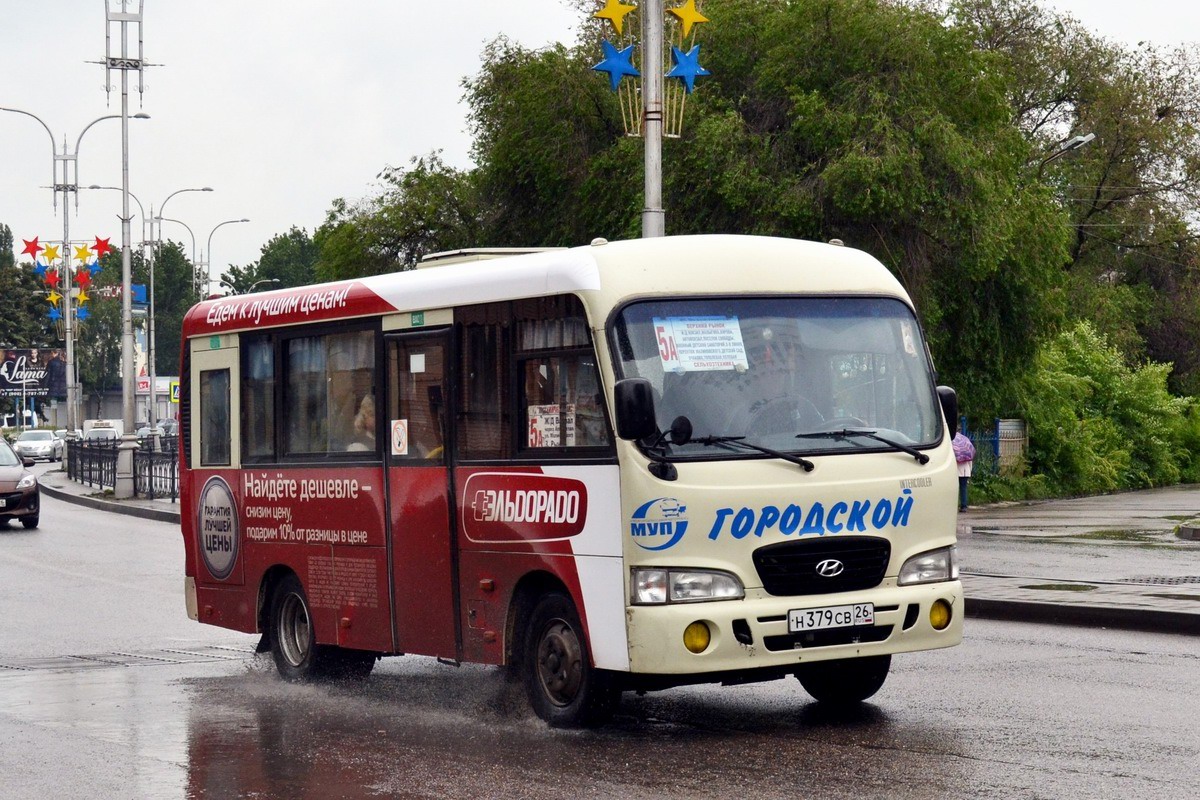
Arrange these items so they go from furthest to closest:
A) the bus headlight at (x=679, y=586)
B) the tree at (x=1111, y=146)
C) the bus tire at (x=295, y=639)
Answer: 1. the tree at (x=1111, y=146)
2. the bus tire at (x=295, y=639)
3. the bus headlight at (x=679, y=586)

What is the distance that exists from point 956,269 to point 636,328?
25.2 metres

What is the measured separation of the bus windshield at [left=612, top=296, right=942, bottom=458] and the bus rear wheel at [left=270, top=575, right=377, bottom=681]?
13.0 ft

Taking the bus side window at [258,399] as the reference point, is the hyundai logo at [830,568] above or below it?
below

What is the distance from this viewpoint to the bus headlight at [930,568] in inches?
363

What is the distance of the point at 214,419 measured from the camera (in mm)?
13109

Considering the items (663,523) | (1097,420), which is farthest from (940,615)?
(1097,420)

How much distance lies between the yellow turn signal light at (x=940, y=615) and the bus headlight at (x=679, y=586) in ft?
3.94

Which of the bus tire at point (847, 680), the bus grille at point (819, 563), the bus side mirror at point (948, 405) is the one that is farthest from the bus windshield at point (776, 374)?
the bus tire at point (847, 680)

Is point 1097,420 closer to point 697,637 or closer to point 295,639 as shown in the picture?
point 295,639

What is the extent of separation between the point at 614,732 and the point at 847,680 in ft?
4.96

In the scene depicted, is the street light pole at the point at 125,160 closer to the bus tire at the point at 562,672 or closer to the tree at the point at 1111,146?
the tree at the point at 1111,146

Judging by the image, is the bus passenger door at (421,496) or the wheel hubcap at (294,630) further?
the wheel hubcap at (294,630)

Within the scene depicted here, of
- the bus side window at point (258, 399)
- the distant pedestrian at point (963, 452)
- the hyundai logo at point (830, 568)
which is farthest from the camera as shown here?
the distant pedestrian at point (963, 452)

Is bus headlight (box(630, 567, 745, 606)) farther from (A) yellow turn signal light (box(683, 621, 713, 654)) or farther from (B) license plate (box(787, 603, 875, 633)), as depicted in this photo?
(B) license plate (box(787, 603, 875, 633))
